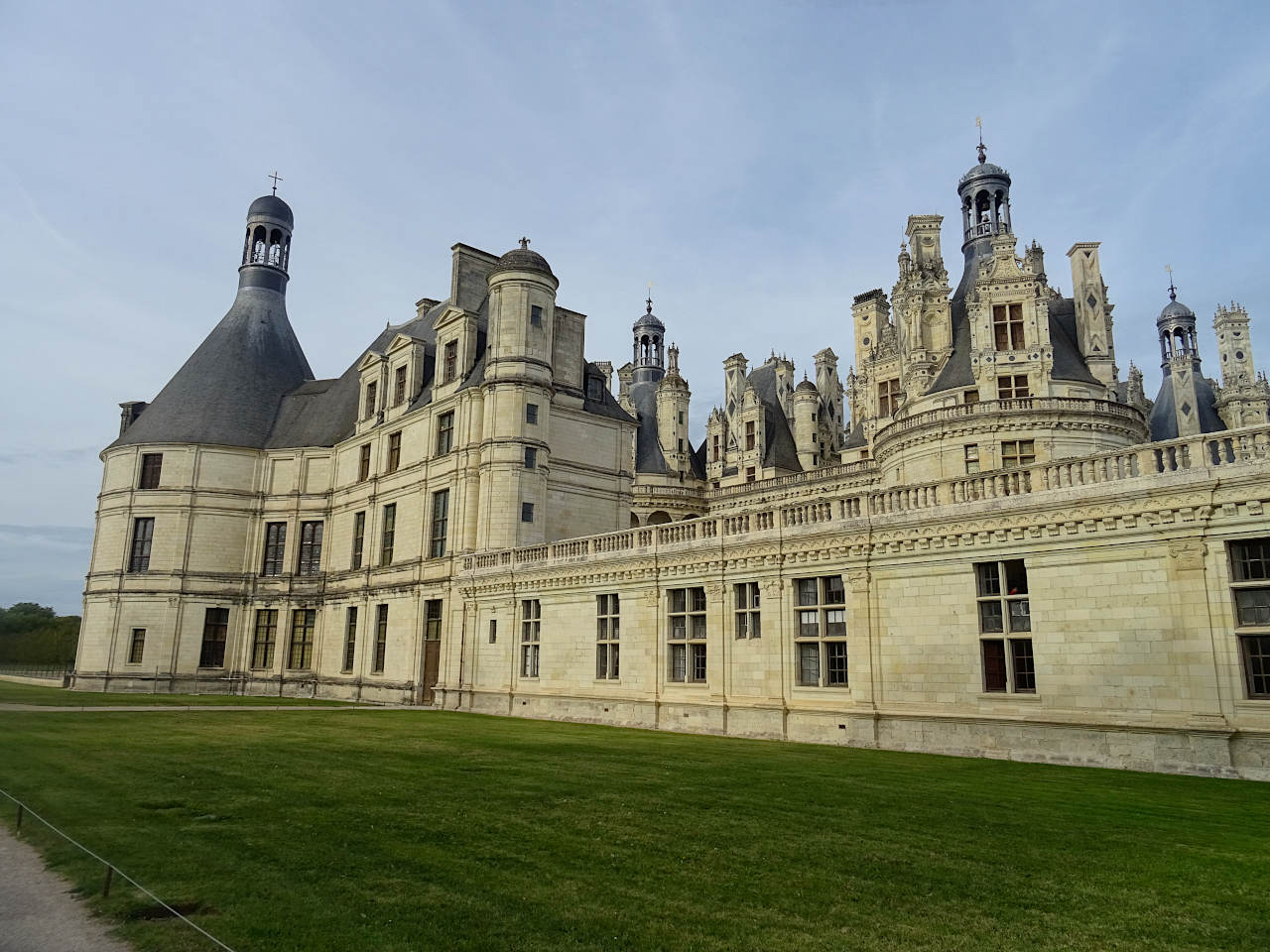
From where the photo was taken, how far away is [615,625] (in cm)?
2511

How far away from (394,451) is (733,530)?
72.8ft

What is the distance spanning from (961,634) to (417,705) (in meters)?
22.2

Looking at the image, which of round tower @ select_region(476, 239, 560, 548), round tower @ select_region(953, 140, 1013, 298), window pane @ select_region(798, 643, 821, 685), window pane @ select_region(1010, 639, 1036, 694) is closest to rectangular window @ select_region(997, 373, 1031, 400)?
round tower @ select_region(953, 140, 1013, 298)

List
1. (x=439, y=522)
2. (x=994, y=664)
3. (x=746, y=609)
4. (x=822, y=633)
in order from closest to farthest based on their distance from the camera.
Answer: (x=994, y=664)
(x=822, y=633)
(x=746, y=609)
(x=439, y=522)

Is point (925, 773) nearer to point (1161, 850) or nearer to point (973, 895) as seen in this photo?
point (1161, 850)

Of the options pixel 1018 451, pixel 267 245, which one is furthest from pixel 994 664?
pixel 267 245

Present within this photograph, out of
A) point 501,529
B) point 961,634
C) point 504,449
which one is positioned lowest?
point 961,634

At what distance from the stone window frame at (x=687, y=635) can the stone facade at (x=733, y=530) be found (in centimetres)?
9

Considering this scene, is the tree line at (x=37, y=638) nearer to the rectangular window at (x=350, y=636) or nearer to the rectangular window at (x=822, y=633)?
the rectangular window at (x=350, y=636)

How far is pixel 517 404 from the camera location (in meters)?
32.1

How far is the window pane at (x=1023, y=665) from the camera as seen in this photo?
637 inches

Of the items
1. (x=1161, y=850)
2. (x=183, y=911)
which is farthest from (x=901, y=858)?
(x=183, y=911)

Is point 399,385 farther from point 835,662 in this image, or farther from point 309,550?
point 835,662

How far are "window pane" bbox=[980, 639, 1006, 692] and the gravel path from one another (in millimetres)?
15060
